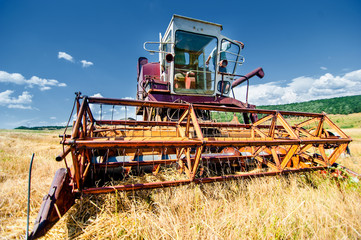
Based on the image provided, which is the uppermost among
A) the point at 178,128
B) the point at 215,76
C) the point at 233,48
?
the point at 233,48

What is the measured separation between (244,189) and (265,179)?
0.48m

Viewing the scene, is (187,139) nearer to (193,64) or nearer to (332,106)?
(193,64)

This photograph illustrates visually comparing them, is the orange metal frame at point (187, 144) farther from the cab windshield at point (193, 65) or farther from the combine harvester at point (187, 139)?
the cab windshield at point (193, 65)

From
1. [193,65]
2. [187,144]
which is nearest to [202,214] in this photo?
[187,144]

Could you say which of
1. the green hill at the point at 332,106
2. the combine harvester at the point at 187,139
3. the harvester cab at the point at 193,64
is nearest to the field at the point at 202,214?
the combine harvester at the point at 187,139

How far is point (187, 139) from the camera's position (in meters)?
2.38

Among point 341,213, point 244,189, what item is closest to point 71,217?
point 244,189

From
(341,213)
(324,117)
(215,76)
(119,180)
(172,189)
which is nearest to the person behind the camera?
(341,213)

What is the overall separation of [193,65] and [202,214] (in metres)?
4.07

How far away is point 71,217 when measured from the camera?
1.80 meters

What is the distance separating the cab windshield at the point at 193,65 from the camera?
460cm

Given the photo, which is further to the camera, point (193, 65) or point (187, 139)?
point (193, 65)

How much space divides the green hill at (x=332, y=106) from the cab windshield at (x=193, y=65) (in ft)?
161

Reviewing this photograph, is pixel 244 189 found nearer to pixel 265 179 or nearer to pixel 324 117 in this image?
pixel 265 179
